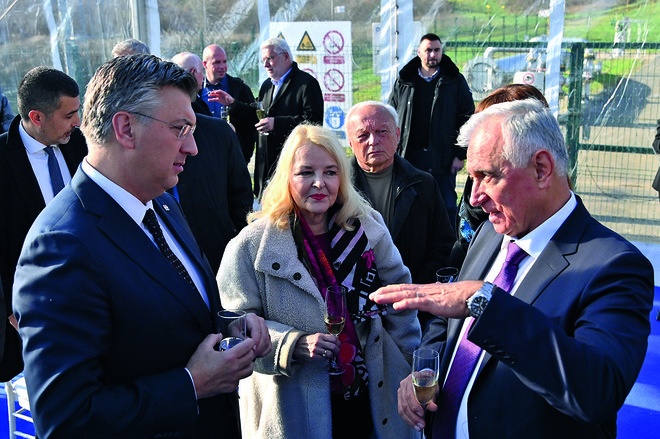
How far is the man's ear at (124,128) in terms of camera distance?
6.13 ft

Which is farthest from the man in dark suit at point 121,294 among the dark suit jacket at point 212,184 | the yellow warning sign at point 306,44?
the yellow warning sign at point 306,44

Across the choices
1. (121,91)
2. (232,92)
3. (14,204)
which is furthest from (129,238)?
(232,92)

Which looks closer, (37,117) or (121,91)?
(121,91)

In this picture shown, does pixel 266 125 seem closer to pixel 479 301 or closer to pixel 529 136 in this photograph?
pixel 529 136

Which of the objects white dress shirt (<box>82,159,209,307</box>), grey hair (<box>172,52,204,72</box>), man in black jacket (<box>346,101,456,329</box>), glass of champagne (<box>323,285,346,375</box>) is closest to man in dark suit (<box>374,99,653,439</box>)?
glass of champagne (<box>323,285,346,375</box>)

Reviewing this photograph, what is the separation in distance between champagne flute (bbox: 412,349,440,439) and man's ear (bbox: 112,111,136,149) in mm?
1185

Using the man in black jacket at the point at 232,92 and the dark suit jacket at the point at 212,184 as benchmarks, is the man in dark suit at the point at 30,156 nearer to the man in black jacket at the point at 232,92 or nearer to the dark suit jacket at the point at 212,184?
the dark suit jacket at the point at 212,184

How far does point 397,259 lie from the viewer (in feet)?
10.2

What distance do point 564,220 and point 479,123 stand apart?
44 centimetres

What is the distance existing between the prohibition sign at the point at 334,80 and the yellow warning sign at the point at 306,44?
39 centimetres

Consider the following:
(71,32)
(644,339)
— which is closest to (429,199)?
(644,339)

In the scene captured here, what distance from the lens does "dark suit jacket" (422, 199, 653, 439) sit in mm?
1592

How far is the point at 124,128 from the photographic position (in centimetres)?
188

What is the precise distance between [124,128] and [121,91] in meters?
0.11
